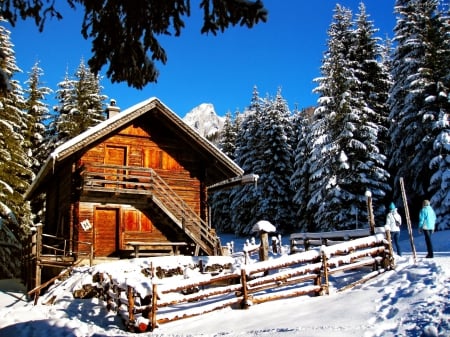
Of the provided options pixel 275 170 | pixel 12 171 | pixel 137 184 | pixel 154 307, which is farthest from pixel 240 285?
pixel 275 170

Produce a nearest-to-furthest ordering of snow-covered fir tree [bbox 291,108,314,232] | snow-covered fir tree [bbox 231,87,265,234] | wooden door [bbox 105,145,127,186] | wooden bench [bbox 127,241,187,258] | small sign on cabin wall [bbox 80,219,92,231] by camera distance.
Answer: wooden bench [bbox 127,241,187,258] → small sign on cabin wall [bbox 80,219,92,231] → wooden door [bbox 105,145,127,186] → snow-covered fir tree [bbox 291,108,314,232] → snow-covered fir tree [bbox 231,87,265,234]

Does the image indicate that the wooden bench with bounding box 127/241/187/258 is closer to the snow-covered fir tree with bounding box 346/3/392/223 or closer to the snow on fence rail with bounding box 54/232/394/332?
the snow on fence rail with bounding box 54/232/394/332

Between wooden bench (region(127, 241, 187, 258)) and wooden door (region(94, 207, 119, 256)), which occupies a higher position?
wooden door (region(94, 207, 119, 256))

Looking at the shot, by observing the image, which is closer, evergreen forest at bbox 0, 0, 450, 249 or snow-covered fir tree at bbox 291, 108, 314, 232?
evergreen forest at bbox 0, 0, 450, 249

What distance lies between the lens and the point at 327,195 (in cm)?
3117

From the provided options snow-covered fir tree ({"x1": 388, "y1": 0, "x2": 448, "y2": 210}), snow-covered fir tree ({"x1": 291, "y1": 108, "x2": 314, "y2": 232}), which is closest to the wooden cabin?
snow-covered fir tree ({"x1": 388, "y1": 0, "x2": 448, "y2": 210})

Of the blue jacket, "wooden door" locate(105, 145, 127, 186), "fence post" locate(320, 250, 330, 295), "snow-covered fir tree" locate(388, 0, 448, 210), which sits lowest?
"fence post" locate(320, 250, 330, 295)

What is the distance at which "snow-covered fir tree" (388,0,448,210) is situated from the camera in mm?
28969

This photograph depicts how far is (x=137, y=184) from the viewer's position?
784 inches

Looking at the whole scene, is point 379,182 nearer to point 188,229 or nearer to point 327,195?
point 327,195

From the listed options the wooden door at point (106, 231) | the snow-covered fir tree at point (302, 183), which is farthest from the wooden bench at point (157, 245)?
the snow-covered fir tree at point (302, 183)

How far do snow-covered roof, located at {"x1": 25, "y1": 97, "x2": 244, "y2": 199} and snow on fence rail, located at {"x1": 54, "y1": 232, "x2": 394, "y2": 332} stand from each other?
21.9ft

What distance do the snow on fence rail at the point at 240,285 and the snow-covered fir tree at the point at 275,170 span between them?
2840cm

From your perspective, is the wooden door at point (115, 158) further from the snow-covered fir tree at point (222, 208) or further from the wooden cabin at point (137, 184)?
the snow-covered fir tree at point (222, 208)
